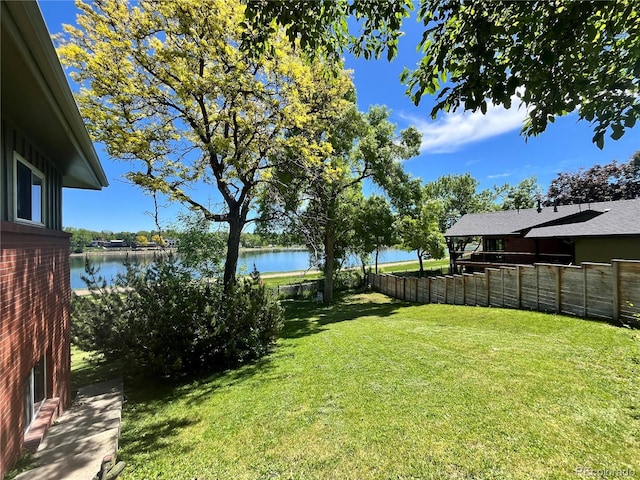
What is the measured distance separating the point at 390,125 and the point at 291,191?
11218 mm

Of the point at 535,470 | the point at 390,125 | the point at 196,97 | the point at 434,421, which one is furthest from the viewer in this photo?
the point at 390,125

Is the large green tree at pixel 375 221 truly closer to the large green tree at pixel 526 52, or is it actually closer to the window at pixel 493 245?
the window at pixel 493 245

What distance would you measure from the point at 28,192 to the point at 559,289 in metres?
12.3

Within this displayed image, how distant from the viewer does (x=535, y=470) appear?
2.79m

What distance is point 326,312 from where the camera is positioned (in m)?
16.6

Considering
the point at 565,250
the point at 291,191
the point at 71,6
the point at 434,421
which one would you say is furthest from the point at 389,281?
the point at 71,6

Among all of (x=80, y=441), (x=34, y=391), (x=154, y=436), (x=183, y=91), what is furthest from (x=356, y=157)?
(x=80, y=441)

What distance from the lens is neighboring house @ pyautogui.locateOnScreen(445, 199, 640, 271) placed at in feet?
39.7

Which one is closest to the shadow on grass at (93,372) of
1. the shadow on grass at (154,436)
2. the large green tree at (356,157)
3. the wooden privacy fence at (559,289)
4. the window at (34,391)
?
the window at (34,391)

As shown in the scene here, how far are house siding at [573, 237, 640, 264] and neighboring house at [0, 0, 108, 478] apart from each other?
1623 cm

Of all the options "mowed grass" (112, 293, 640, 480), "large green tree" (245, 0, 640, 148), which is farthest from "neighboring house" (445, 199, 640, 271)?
"large green tree" (245, 0, 640, 148)

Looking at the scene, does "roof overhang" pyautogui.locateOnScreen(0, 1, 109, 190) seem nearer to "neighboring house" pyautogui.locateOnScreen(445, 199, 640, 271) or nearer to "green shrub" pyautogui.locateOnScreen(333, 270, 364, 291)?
"neighboring house" pyautogui.locateOnScreen(445, 199, 640, 271)

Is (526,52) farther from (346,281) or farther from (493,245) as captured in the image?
(346,281)

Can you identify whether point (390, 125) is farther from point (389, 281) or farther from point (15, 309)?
point (15, 309)
